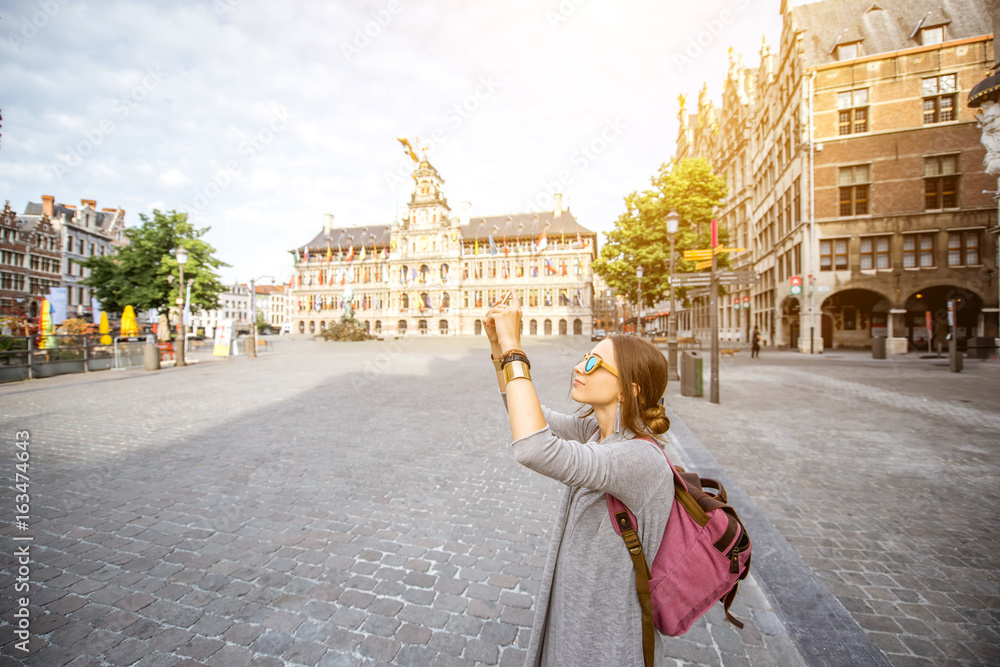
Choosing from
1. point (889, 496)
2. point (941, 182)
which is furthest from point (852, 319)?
point (889, 496)

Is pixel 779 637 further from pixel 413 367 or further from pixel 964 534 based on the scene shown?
pixel 413 367

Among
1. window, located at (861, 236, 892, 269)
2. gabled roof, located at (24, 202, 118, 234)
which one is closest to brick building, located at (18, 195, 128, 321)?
gabled roof, located at (24, 202, 118, 234)

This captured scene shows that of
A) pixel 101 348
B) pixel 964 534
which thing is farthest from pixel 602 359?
pixel 101 348

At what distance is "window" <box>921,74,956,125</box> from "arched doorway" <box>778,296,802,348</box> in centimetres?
1083

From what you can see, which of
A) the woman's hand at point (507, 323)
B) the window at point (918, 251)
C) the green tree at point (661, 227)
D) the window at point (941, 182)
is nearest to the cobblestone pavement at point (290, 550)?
the woman's hand at point (507, 323)

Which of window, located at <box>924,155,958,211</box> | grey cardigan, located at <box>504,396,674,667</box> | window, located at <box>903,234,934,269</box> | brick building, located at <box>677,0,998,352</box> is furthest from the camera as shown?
window, located at <box>903,234,934,269</box>

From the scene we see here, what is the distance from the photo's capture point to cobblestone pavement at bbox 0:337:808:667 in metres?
2.45

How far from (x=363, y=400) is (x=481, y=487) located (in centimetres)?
580

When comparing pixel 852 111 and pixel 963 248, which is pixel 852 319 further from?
pixel 852 111

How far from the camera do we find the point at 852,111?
911 inches

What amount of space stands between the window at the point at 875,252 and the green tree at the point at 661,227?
6489 mm

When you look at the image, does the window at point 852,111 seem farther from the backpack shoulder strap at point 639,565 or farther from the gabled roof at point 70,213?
the gabled roof at point 70,213

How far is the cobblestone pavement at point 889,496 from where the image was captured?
8.68 feet

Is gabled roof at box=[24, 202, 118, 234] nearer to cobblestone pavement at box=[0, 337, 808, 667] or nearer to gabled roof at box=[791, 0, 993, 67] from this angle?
cobblestone pavement at box=[0, 337, 808, 667]
